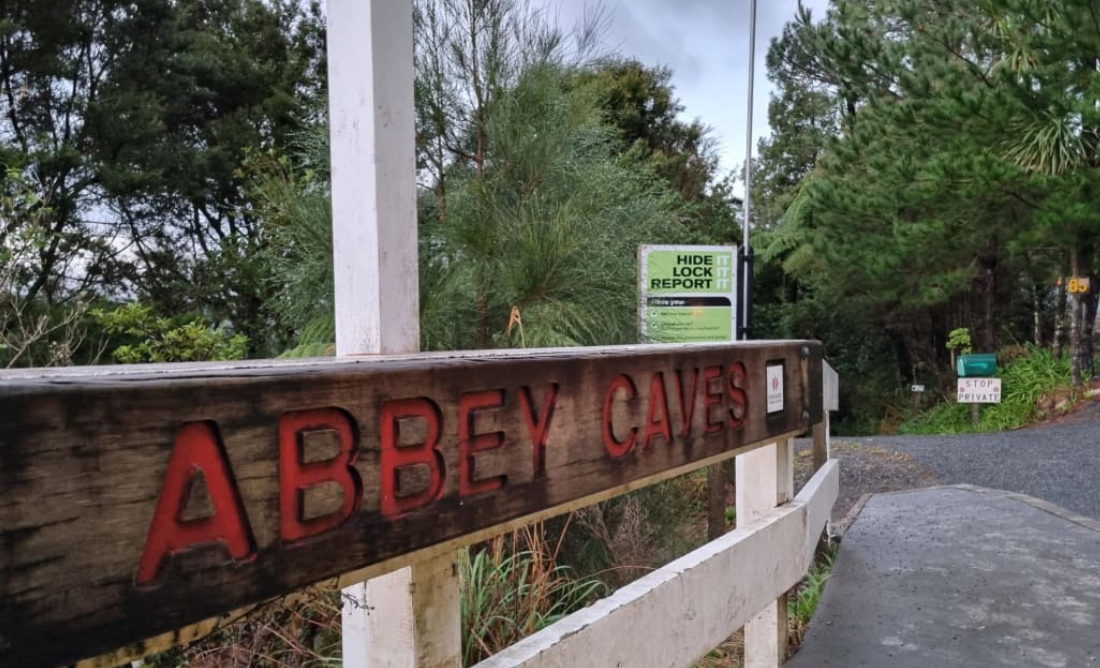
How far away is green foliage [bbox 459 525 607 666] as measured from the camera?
292cm

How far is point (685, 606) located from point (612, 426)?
65 centimetres

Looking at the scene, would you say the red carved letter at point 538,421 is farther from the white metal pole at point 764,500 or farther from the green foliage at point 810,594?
the green foliage at point 810,594

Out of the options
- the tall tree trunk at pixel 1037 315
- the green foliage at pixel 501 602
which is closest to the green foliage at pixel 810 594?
the green foliage at pixel 501 602

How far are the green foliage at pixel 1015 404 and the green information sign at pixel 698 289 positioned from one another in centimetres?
889

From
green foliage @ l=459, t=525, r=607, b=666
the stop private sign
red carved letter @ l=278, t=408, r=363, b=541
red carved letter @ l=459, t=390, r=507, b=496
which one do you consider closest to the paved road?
the stop private sign

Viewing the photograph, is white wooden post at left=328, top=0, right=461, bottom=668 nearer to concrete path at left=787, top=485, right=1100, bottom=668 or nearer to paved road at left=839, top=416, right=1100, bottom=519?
concrete path at left=787, top=485, right=1100, bottom=668

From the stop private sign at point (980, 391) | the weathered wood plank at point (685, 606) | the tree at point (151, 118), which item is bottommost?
the stop private sign at point (980, 391)

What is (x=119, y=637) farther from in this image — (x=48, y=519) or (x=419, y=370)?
(x=419, y=370)

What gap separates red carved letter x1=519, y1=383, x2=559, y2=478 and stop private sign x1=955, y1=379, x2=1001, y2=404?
15.1m

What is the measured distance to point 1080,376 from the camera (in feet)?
46.3

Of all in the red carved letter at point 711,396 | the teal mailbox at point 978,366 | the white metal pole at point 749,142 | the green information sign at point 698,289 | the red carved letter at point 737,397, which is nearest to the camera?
the red carved letter at point 711,396

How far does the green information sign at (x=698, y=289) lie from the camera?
6219mm

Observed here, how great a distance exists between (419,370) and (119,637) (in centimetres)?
47

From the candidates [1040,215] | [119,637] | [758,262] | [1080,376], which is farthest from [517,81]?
[758,262]
